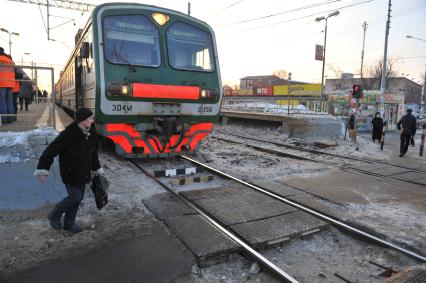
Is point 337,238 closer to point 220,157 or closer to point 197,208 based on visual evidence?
point 197,208

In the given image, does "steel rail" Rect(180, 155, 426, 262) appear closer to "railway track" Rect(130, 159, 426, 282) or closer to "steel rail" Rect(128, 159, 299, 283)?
"railway track" Rect(130, 159, 426, 282)

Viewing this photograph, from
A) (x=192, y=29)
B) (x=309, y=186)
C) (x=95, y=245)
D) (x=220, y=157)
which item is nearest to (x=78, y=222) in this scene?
(x=95, y=245)

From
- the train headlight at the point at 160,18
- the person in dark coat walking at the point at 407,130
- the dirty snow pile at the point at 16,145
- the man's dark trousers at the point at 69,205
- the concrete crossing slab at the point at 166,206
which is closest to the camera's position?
Result: the man's dark trousers at the point at 69,205

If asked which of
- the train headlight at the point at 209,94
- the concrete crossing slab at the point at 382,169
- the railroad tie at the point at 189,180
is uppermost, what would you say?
the train headlight at the point at 209,94

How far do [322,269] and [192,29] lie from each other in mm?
6568

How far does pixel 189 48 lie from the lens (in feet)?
28.7

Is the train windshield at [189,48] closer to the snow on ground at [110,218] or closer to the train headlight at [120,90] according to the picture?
the train headlight at [120,90]

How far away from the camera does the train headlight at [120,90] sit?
24.5 feet

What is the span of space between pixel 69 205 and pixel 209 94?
5.06m

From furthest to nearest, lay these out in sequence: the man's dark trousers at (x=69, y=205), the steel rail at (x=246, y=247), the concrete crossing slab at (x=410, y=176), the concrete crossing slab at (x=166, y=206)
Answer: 1. the concrete crossing slab at (x=410, y=176)
2. the concrete crossing slab at (x=166, y=206)
3. the man's dark trousers at (x=69, y=205)
4. the steel rail at (x=246, y=247)

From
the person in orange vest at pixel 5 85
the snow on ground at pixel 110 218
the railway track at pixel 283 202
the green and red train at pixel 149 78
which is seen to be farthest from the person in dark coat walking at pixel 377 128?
the person in orange vest at pixel 5 85

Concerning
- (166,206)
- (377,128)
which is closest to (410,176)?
(166,206)

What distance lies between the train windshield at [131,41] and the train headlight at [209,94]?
1.30m

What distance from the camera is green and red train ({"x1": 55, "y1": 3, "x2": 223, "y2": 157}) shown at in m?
7.61
